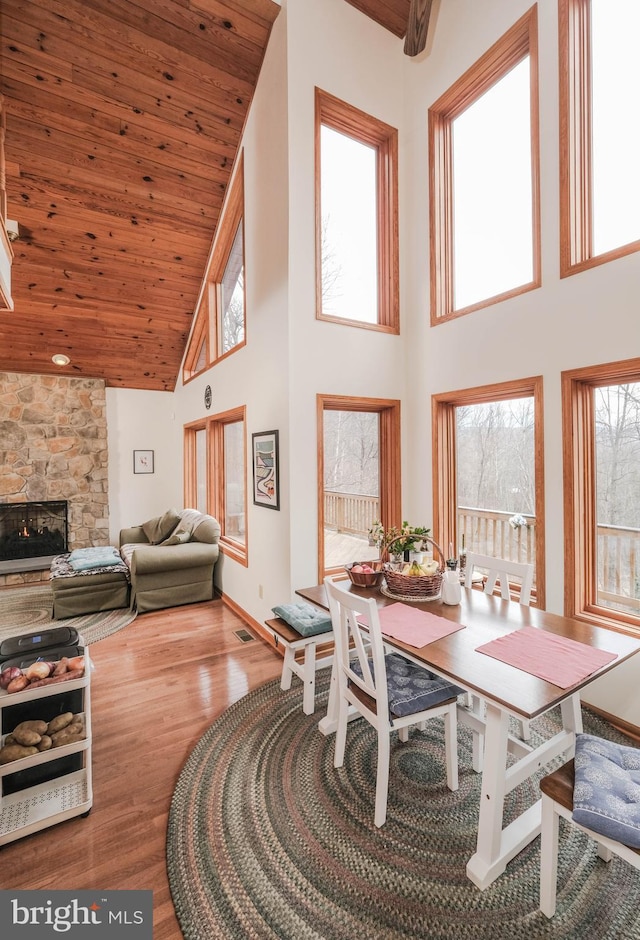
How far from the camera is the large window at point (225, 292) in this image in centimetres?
432

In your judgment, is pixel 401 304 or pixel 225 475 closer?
pixel 401 304

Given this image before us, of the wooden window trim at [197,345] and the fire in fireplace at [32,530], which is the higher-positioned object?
the wooden window trim at [197,345]

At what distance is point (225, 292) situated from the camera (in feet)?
16.2

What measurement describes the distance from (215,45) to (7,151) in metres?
2.02

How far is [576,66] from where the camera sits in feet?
8.46

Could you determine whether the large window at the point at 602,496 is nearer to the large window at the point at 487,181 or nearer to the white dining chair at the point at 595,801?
the large window at the point at 487,181

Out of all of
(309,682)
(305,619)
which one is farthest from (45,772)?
(305,619)

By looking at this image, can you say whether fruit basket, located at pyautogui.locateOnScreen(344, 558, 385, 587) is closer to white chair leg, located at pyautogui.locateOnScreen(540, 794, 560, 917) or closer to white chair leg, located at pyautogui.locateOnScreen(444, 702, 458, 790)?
white chair leg, located at pyautogui.locateOnScreen(444, 702, 458, 790)

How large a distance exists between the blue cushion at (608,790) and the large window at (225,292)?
3770 millimetres

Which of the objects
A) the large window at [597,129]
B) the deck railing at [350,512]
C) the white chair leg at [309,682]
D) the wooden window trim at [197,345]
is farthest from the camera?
the wooden window trim at [197,345]

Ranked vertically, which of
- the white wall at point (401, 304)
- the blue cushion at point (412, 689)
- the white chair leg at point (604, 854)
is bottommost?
the white chair leg at point (604, 854)

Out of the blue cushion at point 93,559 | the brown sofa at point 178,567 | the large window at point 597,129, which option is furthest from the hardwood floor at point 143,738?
the large window at point 597,129

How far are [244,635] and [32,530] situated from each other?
3.80 metres

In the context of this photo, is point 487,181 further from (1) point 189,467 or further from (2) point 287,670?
(1) point 189,467
